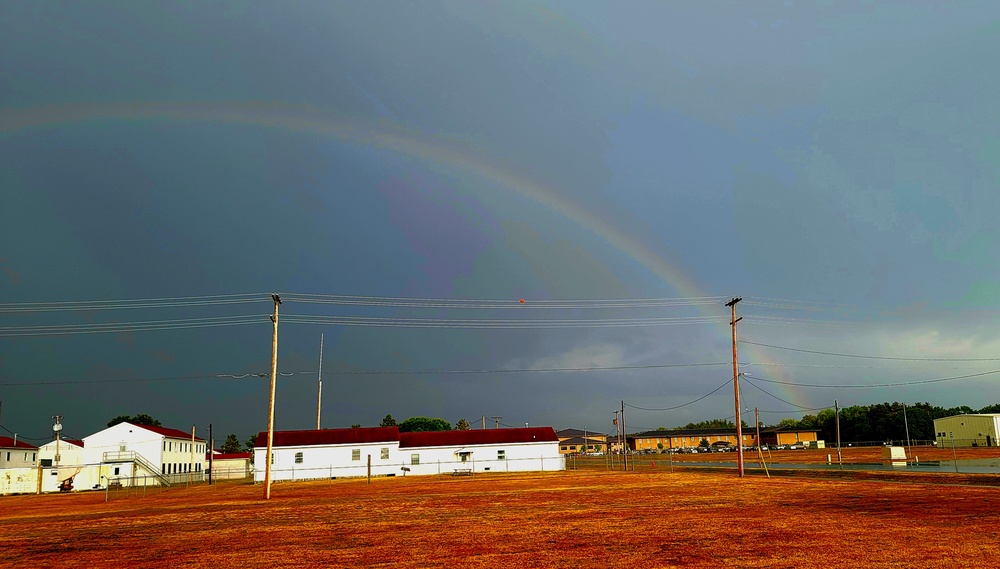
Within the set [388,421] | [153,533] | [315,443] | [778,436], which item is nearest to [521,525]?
[153,533]

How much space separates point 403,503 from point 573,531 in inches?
582

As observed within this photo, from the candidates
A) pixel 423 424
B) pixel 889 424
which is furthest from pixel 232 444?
pixel 889 424

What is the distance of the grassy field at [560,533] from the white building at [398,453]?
40.9 metres

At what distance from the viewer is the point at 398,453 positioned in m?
73.9

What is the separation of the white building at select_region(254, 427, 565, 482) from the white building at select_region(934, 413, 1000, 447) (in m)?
57.3

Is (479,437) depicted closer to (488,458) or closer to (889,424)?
(488,458)

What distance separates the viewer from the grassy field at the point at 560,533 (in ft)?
48.7

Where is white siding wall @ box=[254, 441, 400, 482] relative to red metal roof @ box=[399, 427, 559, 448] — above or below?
below

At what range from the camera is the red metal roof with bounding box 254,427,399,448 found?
72938mm

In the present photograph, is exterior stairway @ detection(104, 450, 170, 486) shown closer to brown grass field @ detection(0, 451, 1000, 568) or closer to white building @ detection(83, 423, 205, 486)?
white building @ detection(83, 423, 205, 486)

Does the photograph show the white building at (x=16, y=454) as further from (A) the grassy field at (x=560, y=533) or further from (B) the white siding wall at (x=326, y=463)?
(A) the grassy field at (x=560, y=533)

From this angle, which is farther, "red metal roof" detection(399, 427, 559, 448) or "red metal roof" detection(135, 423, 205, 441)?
"red metal roof" detection(135, 423, 205, 441)

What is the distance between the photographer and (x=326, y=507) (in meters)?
30.8

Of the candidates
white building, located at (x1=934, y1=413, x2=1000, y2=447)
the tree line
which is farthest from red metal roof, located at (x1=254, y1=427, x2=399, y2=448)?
the tree line
